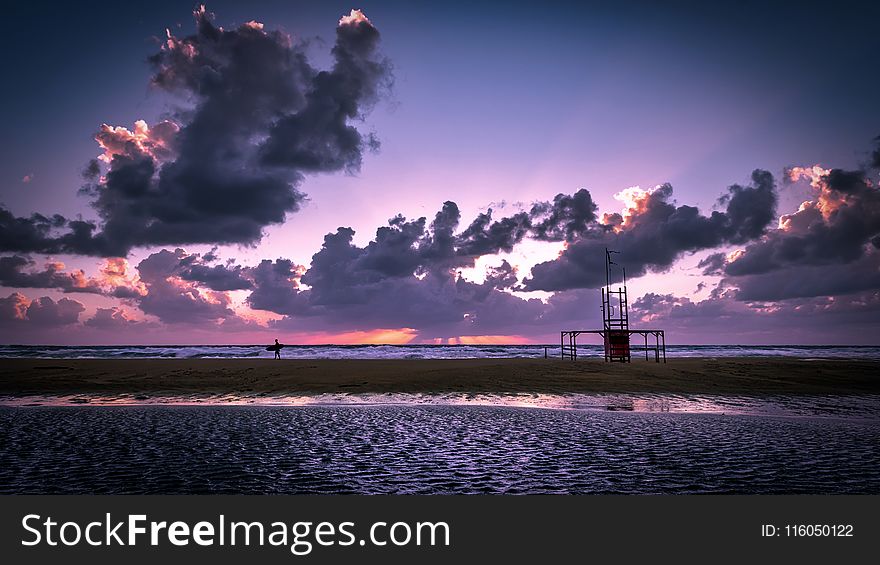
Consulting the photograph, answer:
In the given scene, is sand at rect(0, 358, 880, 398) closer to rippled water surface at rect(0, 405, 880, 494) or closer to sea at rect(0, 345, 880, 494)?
sea at rect(0, 345, 880, 494)

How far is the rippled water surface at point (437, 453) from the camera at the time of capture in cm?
1024

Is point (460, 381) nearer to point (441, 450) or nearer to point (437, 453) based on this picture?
point (441, 450)

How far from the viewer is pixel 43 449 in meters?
13.7

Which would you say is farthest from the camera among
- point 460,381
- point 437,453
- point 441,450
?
point 460,381

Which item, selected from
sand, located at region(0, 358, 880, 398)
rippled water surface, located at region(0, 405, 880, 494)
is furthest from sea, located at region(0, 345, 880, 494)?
sand, located at region(0, 358, 880, 398)

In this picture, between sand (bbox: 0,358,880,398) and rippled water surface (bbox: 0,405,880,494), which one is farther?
sand (bbox: 0,358,880,398)

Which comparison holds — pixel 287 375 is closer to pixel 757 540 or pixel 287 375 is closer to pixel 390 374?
pixel 390 374

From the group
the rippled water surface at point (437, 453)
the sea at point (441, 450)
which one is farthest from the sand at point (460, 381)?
the rippled water surface at point (437, 453)

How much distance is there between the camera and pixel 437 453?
13.3 meters

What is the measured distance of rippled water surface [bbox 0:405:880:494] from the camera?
10.2 m

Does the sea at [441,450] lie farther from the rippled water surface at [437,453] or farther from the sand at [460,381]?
the sand at [460,381]

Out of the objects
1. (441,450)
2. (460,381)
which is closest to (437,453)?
(441,450)

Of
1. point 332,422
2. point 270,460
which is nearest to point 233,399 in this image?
point 332,422

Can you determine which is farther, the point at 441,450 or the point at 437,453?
the point at 441,450
